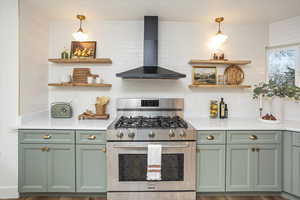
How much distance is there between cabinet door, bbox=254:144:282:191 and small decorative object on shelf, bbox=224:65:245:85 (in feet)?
3.43

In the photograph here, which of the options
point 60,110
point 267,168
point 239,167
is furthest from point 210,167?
point 60,110

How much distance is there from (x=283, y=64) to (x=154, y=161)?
2421 mm

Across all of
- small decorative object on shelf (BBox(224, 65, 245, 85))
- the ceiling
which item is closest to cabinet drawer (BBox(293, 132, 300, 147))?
small decorative object on shelf (BBox(224, 65, 245, 85))

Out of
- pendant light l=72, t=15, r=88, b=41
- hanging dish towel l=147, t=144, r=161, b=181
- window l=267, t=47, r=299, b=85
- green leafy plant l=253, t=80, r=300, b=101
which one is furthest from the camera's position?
window l=267, t=47, r=299, b=85

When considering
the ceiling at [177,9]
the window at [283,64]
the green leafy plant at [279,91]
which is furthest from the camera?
the window at [283,64]

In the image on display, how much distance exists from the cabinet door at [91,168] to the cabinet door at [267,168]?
176 cm

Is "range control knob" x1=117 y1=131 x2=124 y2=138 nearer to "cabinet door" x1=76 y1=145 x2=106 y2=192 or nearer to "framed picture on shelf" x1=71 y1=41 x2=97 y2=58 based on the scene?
"cabinet door" x1=76 y1=145 x2=106 y2=192

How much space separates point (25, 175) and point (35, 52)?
154cm

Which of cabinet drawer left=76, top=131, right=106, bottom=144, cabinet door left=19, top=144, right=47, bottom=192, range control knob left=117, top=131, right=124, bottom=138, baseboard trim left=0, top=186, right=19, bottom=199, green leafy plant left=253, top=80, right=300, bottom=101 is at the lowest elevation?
baseboard trim left=0, top=186, right=19, bottom=199

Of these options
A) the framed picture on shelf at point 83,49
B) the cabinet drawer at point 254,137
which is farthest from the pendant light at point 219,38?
the framed picture on shelf at point 83,49

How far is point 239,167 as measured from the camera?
219 centimetres

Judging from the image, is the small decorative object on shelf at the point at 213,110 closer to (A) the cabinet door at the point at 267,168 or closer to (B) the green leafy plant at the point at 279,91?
(B) the green leafy plant at the point at 279,91

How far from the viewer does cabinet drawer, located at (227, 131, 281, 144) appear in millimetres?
2178

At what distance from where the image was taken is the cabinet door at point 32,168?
7.04 feet
